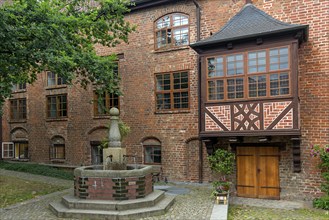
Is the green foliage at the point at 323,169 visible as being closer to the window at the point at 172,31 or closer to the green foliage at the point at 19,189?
the window at the point at 172,31

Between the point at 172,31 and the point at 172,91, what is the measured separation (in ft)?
8.40

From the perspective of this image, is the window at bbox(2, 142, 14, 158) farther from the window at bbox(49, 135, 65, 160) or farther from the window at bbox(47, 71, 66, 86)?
the window at bbox(47, 71, 66, 86)

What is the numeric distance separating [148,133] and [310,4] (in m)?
7.94

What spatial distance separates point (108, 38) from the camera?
12188 mm

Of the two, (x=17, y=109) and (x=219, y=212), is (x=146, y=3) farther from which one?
(x=17, y=109)

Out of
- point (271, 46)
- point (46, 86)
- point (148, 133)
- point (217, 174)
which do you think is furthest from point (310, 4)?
point (46, 86)

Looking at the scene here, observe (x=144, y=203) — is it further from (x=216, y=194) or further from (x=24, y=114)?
(x=24, y=114)

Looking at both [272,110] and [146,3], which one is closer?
[272,110]

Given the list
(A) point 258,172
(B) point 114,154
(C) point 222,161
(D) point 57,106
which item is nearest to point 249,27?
(C) point 222,161

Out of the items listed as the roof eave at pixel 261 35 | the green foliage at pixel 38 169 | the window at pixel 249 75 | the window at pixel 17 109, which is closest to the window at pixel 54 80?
the window at pixel 17 109

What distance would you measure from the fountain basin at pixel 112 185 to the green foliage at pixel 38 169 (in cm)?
614

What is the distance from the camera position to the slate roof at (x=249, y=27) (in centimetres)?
971

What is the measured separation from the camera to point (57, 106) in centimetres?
1647

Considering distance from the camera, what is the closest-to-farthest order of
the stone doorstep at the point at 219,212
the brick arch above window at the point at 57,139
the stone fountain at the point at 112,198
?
1. the stone doorstep at the point at 219,212
2. the stone fountain at the point at 112,198
3. the brick arch above window at the point at 57,139
